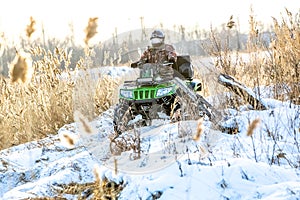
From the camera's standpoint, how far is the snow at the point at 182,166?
7.97 feet

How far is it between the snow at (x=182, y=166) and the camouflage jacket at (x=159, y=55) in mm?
2109

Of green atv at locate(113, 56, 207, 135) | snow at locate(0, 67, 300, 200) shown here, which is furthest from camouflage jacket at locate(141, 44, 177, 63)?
A: snow at locate(0, 67, 300, 200)

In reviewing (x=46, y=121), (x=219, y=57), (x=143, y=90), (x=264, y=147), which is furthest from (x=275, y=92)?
(x=46, y=121)

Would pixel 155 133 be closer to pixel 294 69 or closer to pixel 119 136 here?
pixel 119 136

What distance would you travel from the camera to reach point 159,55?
20.6ft

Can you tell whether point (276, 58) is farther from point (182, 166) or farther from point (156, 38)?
point (182, 166)

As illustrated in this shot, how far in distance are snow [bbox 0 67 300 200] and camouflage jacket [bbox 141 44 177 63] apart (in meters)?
2.11

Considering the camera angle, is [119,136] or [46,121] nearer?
[119,136]

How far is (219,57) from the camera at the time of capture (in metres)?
6.16

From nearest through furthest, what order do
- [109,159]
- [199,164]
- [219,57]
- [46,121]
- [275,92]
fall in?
1. [199,164]
2. [109,159]
3. [275,92]
4. [46,121]
5. [219,57]

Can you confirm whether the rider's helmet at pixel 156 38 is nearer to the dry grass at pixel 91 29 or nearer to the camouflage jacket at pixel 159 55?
the camouflage jacket at pixel 159 55

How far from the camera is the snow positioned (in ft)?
7.97

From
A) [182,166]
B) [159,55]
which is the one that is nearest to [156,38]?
[159,55]

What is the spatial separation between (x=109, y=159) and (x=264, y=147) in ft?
4.11
